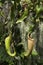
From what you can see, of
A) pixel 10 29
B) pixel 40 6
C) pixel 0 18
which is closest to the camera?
pixel 40 6

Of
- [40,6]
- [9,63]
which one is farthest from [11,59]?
[40,6]

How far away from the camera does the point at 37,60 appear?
5.76ft

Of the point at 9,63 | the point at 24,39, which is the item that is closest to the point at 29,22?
the point at 24,39

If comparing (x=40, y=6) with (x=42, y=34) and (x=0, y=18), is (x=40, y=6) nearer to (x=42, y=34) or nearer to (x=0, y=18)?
(x=42, y=34)

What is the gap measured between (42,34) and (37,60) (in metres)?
0.19

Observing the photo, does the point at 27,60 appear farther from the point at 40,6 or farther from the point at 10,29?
the point at 40,6

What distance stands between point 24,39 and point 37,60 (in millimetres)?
197

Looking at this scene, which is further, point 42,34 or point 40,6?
point 42,34

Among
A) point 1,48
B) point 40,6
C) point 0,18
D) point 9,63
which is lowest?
point 9,63

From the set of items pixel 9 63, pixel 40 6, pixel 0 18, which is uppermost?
pixel 40 6

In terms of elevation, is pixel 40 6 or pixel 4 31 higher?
pixel 40 6

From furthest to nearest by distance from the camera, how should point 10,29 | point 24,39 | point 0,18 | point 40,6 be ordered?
1. point 0,18
2. point 24,39
3. point 10,29
4. point 40,6

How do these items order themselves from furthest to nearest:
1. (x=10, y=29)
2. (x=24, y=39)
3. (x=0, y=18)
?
(x=0, y=18), (x=24, y=39), (x=10, y=29)

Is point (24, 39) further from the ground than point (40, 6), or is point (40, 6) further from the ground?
point (40, 6)
